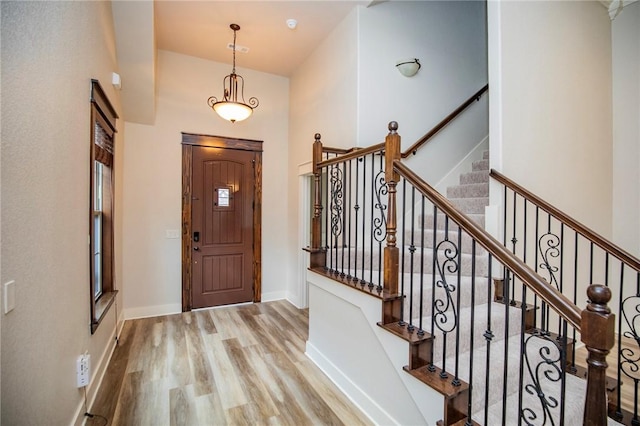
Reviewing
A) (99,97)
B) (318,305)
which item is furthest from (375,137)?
(99,97)

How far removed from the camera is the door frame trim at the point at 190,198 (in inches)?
174

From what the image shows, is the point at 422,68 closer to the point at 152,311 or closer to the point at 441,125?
Answer: the point at 441,125

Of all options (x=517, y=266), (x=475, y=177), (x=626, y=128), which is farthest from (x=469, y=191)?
(x=517, y=266)

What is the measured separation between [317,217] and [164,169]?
263 cm

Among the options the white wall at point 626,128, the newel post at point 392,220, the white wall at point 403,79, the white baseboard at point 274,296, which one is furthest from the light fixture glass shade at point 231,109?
the white wall at point 626,128

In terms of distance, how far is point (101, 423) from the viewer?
2.15 meters

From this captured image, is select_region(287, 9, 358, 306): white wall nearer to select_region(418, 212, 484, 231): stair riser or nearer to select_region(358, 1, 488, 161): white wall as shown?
select_region(358, 1, 488, 161): white wall

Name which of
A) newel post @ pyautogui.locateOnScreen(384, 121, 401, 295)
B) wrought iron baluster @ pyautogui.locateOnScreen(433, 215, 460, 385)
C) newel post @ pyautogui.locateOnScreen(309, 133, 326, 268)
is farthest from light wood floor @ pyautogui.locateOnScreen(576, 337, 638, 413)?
newel post @ pyautogui.locateOnScreen(309, 133, 326, 268)

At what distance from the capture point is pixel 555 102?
3.16 meters

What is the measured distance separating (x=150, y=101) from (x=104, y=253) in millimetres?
1871

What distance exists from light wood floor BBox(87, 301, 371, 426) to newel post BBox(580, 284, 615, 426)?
150 cm

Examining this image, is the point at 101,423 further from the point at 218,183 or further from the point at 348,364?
A: the point at 218,183

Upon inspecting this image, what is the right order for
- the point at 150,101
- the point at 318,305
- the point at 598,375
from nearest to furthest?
the point at 598,375 → the point at 318,305 → the point at 150,101

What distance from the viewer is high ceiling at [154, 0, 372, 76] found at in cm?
340
